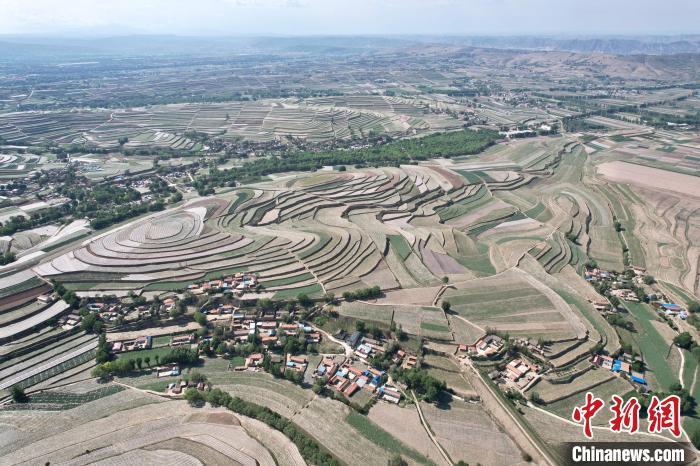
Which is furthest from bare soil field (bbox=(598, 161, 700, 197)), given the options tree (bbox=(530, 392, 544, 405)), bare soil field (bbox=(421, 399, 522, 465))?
bare soil field (bbox=(421, 399, 522, 465))

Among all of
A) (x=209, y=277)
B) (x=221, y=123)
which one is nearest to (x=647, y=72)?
(x=221, y=123)

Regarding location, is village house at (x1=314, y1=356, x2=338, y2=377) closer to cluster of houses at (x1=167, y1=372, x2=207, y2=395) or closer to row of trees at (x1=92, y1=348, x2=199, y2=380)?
cluster of houses at (x1=167, y1=372, x2=207, y2=395)

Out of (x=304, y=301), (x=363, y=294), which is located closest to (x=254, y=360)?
(x=304, y=301)

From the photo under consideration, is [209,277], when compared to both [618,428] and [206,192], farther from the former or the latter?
[618,428]

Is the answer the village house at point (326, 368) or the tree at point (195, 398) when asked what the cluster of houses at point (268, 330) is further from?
the tree at point (195, 398)

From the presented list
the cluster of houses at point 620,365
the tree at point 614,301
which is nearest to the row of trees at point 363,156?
the tree at point 614,301
